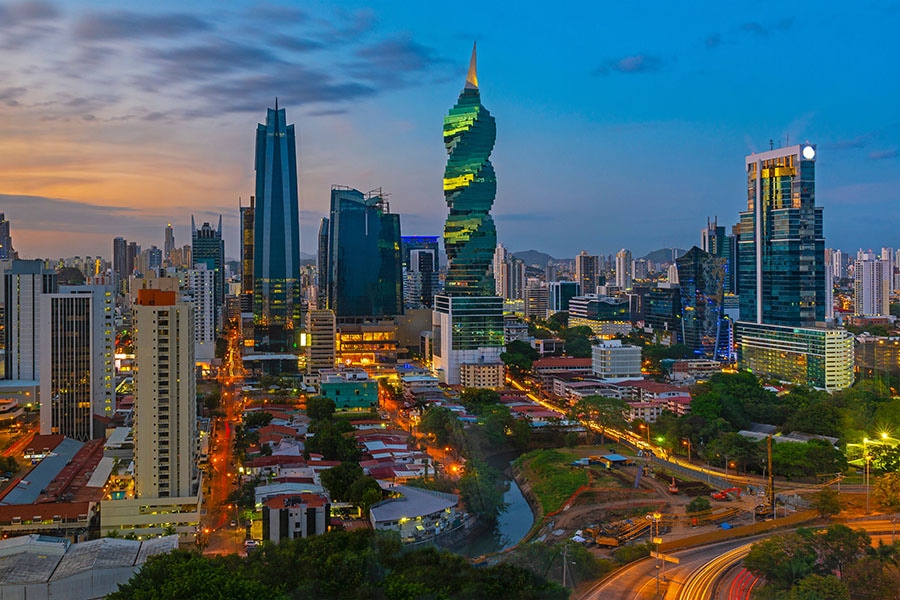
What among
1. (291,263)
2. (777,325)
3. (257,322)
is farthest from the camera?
(291,263)

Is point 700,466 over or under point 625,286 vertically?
under

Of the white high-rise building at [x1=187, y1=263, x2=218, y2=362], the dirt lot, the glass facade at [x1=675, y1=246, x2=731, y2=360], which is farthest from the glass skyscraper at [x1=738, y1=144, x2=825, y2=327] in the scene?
the white high-rise building at [x1=187, y1=263, x2=218, y2=362]

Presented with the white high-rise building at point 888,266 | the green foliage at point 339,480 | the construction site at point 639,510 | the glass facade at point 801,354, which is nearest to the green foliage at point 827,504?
the construction site at point 639,510

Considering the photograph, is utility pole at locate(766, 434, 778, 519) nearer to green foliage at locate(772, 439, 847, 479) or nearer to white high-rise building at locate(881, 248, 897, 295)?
green foliage at locate(772, 439, 847, 479)

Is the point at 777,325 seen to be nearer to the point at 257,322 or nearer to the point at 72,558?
the point at 72,558

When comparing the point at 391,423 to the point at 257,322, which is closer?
the point at 391,423

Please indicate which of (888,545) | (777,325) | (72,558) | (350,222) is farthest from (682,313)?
(72,558)
